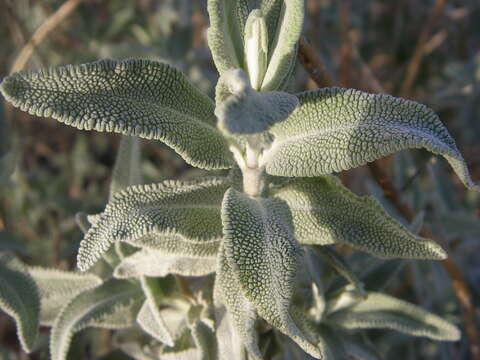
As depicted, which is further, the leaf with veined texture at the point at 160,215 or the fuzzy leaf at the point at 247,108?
the leaf with veined texture at the point at 160,215

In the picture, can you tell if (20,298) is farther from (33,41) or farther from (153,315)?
(33,41)

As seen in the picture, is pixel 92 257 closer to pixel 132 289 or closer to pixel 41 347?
pixel 132 289

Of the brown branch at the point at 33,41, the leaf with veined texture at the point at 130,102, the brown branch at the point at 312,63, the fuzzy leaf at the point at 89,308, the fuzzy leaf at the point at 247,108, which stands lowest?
the fuzzy leaf at the point at 89,308

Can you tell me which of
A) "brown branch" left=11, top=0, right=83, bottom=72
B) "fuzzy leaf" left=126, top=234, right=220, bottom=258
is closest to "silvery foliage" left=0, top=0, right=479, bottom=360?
"fuzzy leaf" left=126, top=234, right=220, bottom=258

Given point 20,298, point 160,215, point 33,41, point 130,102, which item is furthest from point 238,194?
point 33,41

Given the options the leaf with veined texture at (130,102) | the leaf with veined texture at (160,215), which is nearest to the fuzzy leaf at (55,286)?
the leaf with veined texture at (160,215)

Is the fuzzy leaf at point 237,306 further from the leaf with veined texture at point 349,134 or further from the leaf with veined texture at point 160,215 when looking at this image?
the leaf with veined texture at point 349,134
